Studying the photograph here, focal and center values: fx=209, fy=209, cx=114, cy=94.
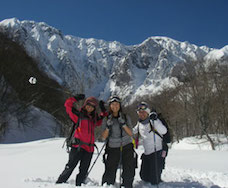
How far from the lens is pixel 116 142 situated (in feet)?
12.4

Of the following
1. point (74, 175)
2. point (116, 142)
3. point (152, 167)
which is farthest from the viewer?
point (74, 175)

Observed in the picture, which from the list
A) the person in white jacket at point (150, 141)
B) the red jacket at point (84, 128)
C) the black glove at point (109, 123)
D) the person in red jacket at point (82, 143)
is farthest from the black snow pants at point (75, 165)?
the person in white jacket at point (150, 141)

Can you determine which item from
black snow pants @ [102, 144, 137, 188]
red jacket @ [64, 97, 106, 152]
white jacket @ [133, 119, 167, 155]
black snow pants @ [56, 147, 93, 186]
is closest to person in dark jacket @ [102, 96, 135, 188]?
black snow pants @ [102, 144, 137, 188]

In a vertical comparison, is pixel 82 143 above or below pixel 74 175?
above

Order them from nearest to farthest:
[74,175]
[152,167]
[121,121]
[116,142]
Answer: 1. [121,121]
2. [116,142]
3. [152,167]
4. [74,175]

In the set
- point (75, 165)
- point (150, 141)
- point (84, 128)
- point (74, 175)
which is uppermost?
point (84, 128)

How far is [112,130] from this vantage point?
12.5 ft

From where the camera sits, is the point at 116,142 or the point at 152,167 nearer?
the point at 116,142

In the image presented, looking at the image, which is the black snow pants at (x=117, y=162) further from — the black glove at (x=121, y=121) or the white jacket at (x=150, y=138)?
the white jacket at (x=150, y=138)

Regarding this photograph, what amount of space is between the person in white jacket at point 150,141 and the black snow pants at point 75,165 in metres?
1.16

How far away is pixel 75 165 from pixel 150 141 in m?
1.54

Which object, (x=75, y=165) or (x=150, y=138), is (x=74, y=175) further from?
(x=150, y=138)

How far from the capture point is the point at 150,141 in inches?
167

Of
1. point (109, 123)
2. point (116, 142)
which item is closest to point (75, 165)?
point (116, 142)
